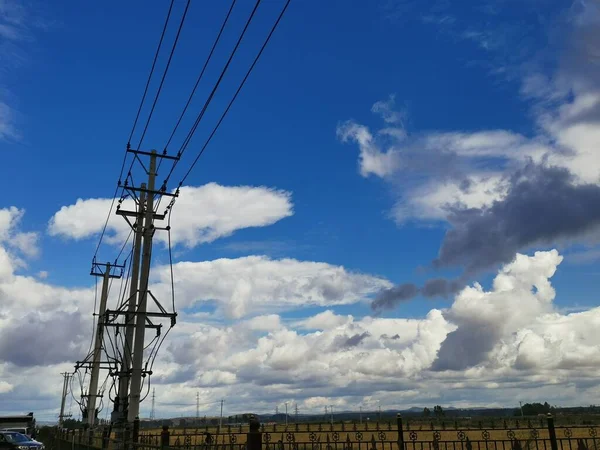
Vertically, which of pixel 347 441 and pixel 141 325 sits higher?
pixel 141 325

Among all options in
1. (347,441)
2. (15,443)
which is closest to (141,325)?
(347,441)

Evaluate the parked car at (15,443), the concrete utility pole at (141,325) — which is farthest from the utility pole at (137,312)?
Result: the parked car at (15,443)

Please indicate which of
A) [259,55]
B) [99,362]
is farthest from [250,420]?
[99,362]

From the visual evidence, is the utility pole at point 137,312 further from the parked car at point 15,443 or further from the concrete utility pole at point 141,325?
the parked car at point 15,443

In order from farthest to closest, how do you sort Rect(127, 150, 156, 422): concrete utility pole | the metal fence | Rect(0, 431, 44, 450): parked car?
Rect(0, 431, 44, 450): parked car → Rect(127, 150, 156, 422): concrete utility pole → the metal fence

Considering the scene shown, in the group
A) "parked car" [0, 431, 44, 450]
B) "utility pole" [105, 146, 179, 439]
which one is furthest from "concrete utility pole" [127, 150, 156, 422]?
"parked car" [0, 431, 44, 450]

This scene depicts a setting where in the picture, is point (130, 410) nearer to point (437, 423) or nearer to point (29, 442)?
point (29, 442)

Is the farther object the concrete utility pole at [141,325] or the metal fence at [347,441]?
the concrete utility pole at [141,325]

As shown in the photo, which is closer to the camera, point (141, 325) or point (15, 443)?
point (141, 325)

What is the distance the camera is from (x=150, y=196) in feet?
66.7

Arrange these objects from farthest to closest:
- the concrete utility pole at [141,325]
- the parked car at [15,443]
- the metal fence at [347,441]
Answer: the parked car at [15,443] < the concrete utility pole at [141,325] < the metal fence at [347,441]

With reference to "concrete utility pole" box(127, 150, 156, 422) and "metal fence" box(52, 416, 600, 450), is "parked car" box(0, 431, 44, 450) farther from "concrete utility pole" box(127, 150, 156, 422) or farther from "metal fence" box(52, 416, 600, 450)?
"concrete utility pole" box(127, 150, 156, 422)

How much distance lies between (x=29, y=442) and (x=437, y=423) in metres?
39.5

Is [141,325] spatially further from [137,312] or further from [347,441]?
[347,441]
